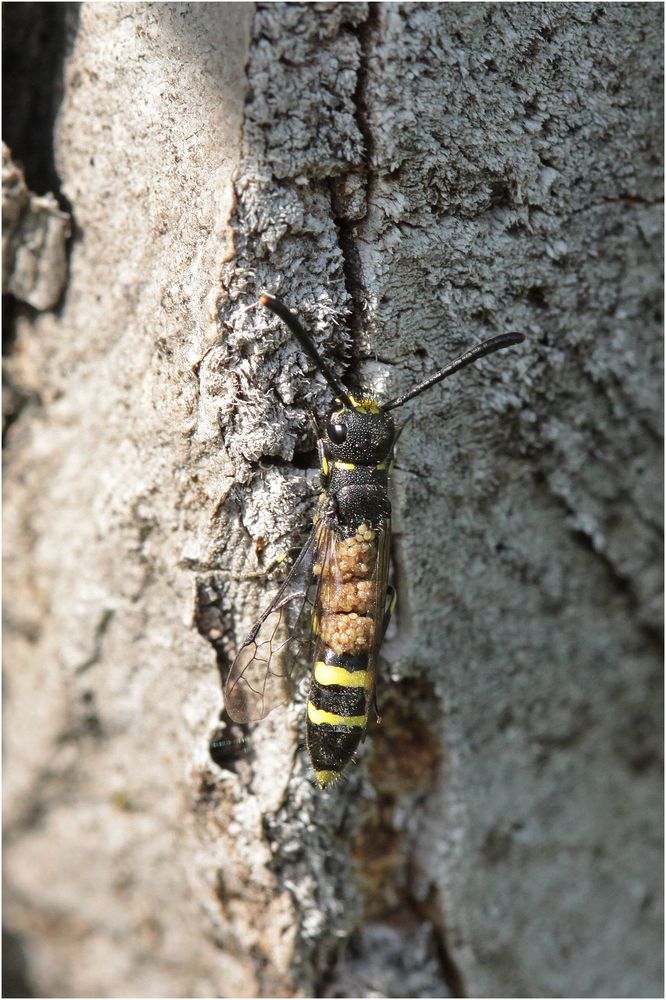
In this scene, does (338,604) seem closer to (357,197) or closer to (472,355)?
(472,355)

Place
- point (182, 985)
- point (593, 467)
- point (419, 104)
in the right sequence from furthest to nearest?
point (182, 985), point (593, 467), point (419, 104)

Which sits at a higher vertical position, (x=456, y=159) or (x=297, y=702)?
(x=456, y=159)

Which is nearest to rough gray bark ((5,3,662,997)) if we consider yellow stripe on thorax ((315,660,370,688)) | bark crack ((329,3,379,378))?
bark crack ((329,3,379,378))

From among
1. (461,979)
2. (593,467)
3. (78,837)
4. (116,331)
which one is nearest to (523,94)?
(593,467)

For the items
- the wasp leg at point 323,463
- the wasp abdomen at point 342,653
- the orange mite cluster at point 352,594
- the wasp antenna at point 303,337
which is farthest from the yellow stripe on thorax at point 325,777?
the wasp antenna at point 303,337

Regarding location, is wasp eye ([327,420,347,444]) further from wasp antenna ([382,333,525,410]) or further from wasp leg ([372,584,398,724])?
wasp leg ([372,584,398,724])

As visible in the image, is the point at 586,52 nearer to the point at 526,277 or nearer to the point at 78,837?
the point at 526,277

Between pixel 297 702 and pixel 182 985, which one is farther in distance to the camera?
pixel 182 985

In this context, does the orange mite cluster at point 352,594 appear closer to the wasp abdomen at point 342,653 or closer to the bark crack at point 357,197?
the wasp abdomen at point 342,653
